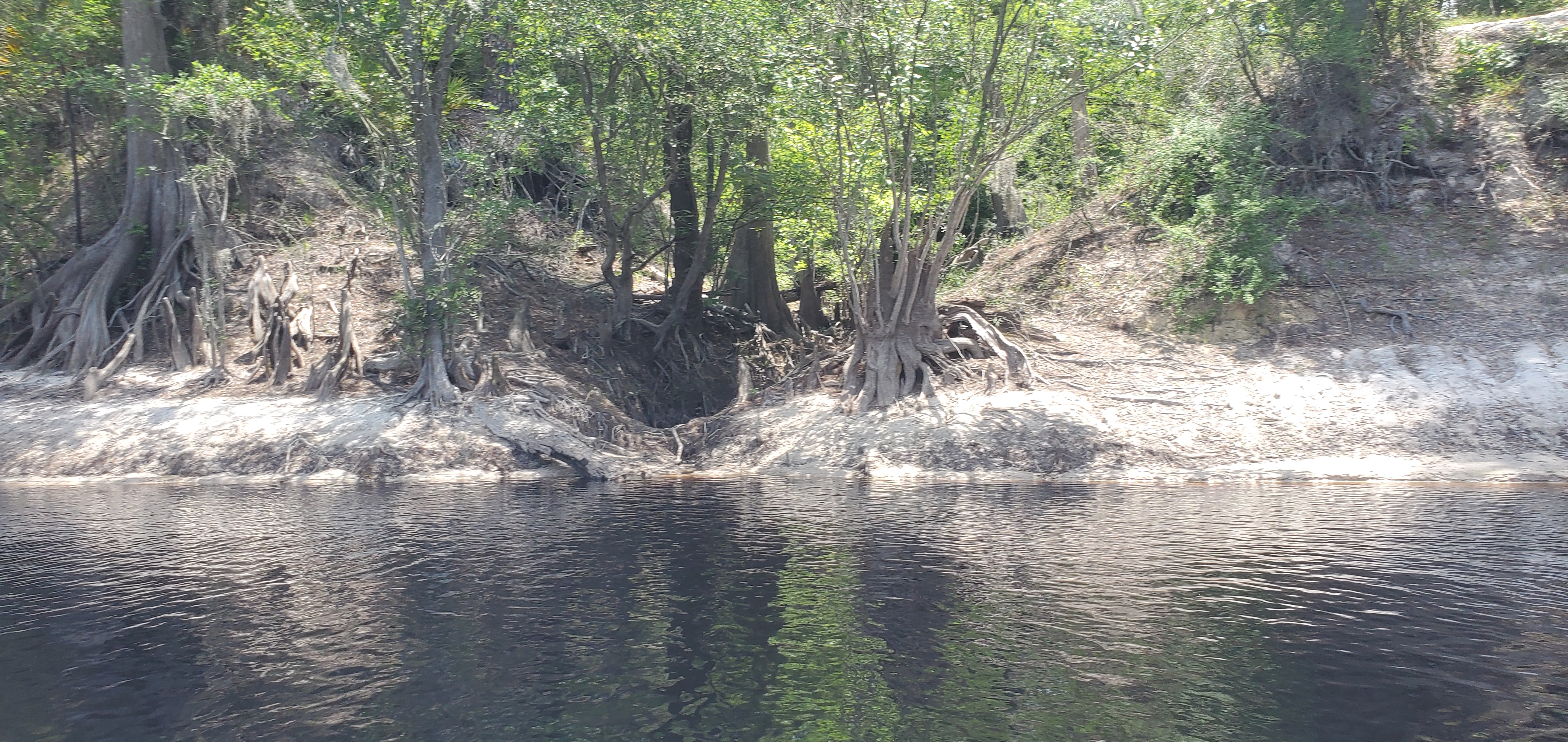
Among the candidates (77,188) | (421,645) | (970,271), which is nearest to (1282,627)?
(421,645)

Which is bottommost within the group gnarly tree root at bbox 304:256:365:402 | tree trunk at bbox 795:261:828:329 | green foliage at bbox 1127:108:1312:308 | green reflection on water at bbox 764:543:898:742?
green reflection on water at bbox 764:543:898:742

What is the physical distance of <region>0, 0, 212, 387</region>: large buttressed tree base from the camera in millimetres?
25391

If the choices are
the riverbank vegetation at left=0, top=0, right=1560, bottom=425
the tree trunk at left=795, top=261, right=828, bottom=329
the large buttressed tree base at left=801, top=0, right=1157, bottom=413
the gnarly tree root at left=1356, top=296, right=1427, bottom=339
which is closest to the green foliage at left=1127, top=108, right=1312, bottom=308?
the riverbank vegetation at left=0, top=0, right=1560, bottom=425

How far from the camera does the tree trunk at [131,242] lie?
84.0 feet

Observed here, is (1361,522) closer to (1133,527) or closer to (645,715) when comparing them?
(1133,527)

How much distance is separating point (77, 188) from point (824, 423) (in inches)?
871

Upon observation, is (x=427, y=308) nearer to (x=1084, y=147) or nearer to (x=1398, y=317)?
(x=1084, y=147)

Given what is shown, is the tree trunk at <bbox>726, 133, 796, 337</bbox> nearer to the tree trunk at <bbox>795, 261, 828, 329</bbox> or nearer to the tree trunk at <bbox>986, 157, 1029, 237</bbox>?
the tree trunk at <bbox>795, 261, 828, 329</bbox>

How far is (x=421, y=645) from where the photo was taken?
9.44m

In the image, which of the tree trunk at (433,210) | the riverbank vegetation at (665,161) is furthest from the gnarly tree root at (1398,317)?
the tree trunk at (433,210)

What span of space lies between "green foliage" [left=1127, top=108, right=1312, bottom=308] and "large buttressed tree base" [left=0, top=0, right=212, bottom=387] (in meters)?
25.3

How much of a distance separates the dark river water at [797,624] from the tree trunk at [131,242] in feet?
35.8

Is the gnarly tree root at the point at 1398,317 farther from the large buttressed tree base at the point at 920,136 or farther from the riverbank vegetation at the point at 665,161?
the large buttressed tree base at the point at 920,136

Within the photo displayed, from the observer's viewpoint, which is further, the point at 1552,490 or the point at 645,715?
the point at 1552,490
